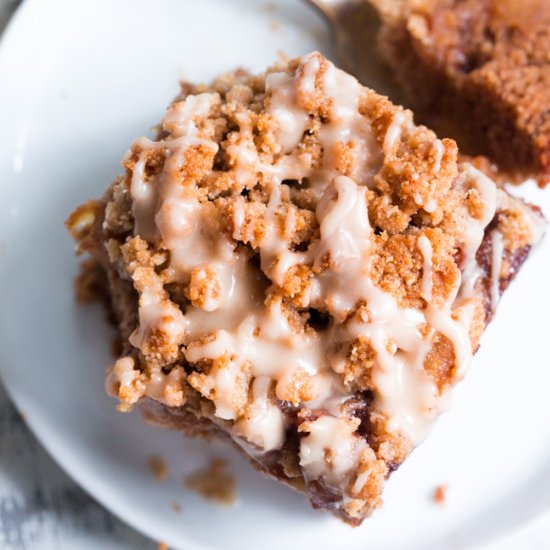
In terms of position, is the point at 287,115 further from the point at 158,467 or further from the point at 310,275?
the point at 158,467

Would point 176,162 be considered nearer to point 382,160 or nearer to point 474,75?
point 382,160

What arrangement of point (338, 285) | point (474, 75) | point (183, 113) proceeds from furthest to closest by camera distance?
1. point (474, 75)
2. point (183, 113)
3. point (338, 285)

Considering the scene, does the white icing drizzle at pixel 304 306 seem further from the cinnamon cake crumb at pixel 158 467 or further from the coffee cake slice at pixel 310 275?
the cinnamon cake crumb at pixel 158 467

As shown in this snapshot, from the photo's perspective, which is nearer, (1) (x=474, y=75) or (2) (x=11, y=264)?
(2) (x=11, y=264)

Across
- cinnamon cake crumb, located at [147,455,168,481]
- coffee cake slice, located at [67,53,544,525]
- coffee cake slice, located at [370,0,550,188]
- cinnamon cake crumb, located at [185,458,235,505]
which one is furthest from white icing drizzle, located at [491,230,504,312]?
cinnamon cake crumb, located at [147,455,168,481]

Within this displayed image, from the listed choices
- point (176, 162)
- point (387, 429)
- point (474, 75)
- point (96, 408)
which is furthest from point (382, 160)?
point (96, 408)

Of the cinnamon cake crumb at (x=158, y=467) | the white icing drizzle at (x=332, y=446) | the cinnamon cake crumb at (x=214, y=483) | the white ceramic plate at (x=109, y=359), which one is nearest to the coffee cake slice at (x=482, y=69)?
the white ceramic plate at (x=109, y=359)

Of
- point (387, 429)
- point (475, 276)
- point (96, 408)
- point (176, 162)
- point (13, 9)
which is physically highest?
point (475, 276)
